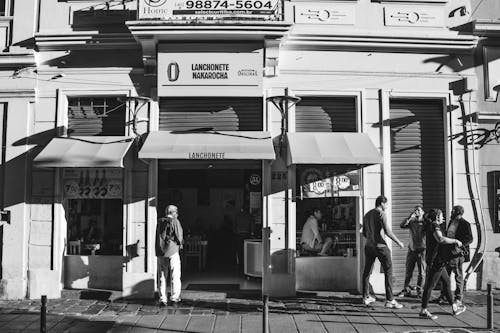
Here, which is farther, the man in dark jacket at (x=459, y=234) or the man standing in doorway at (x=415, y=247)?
the man standing in doorway at (x=415, y=247)

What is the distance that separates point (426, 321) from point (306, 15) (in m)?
6.41

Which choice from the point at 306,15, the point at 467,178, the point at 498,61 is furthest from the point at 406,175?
the point at 306,15

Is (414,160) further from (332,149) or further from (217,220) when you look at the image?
(217,220)

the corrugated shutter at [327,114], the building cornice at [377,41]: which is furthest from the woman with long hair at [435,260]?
the building cornice at [377,41]

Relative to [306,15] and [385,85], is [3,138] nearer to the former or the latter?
[306,15]

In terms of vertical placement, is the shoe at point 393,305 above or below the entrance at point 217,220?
below

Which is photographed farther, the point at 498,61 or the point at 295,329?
the point at 498,61

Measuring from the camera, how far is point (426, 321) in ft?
23.6

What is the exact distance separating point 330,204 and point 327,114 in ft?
6.33

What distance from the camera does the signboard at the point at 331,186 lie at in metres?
9.27

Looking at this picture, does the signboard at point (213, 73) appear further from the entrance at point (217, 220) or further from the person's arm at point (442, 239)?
the person's arm at point (442, 239)

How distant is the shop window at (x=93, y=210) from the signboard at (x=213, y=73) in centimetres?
218

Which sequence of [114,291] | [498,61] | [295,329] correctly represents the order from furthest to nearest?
[498,61] → [114,291] → [295,329]

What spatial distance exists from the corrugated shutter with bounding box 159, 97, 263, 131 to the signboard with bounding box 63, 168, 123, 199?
147 cm
